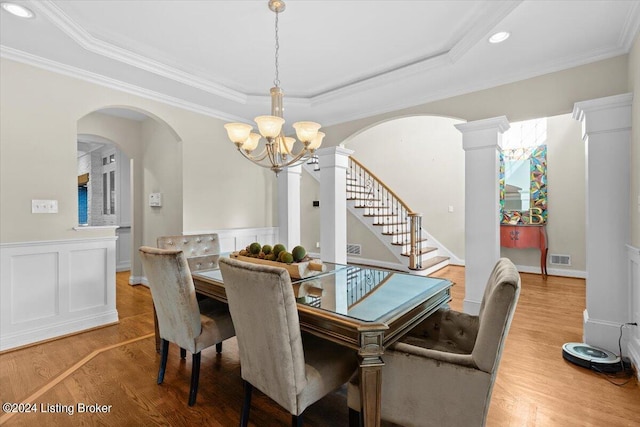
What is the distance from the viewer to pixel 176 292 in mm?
1841

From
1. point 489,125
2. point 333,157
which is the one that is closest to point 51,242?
point 333,157

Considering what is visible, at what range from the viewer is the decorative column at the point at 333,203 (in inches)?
167

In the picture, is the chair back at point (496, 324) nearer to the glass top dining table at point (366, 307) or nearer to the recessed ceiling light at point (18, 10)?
the glass top dining table at point (366, 307)

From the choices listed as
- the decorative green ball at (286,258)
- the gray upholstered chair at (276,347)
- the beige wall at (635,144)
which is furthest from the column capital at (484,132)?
the gray upholstered chair at (276,347)

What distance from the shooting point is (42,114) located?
9.07 feet

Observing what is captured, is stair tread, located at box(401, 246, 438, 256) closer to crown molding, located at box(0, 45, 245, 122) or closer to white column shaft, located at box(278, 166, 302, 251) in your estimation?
white column shaft, located at box(278, 166, 302, 251)

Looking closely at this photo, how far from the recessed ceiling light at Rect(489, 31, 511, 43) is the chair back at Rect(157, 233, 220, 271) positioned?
112 inches

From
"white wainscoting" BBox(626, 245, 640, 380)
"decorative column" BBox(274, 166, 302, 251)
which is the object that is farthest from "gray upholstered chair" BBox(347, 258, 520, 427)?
"decorative column" BBox(274, 166, 302, 251)

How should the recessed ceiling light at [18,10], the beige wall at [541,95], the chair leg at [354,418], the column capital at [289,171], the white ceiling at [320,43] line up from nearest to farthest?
the chair leg at [354,418] < the recessed ceiling light at [18,10] < the white ceiling at [320,43] < the beige wall at [541,95] < the column capital at [289,171]

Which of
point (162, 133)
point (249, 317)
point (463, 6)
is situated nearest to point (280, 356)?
point (249, 317)

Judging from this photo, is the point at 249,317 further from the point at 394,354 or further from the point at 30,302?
the point at 30,302

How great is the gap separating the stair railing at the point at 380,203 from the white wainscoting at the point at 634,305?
3356 mm

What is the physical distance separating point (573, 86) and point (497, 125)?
2.09 ft

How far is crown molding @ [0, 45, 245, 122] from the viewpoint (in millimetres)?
2617
